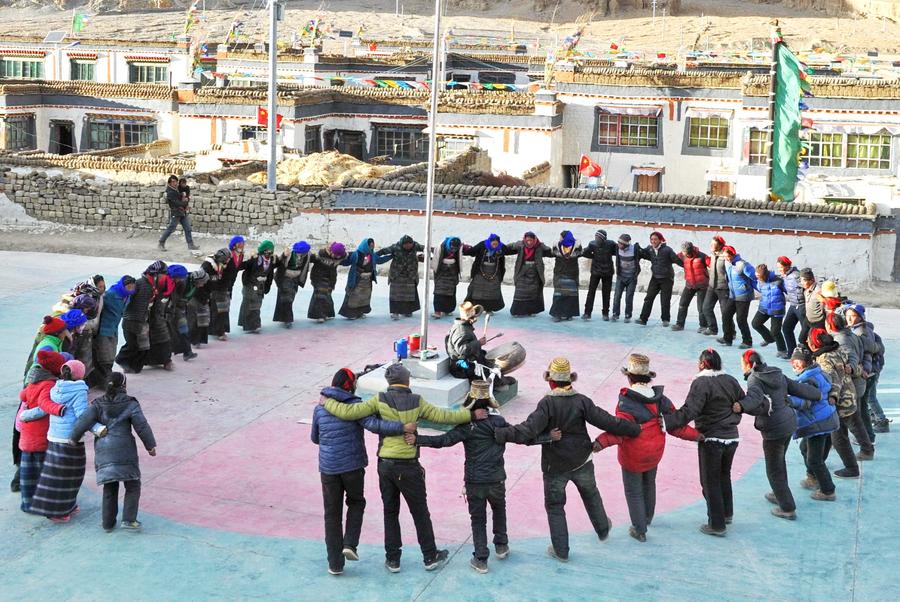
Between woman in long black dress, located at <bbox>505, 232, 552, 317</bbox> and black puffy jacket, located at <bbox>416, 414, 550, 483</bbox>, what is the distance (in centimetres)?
971

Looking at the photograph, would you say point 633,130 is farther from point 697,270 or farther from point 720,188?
point 697,270

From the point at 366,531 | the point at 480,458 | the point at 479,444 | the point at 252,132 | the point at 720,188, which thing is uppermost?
the point at 252,132

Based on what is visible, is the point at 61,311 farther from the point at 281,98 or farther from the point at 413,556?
the point at 281,98

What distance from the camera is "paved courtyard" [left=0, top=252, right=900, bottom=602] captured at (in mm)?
10359

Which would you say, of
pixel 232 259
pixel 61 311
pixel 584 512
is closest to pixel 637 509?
pixel 584 512

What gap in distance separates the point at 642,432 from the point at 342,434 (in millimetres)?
2589

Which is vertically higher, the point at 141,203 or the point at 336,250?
the point at 141,203

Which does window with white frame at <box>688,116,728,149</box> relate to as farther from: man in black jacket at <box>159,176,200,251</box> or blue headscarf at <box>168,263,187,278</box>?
blue headscarf at <box>168,263,187,278</box>

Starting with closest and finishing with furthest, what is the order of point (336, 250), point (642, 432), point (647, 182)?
point (642, 432), point (336, 250), point (647, 182)

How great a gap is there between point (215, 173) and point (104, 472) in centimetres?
1945

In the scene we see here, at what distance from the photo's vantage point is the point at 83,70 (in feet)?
198

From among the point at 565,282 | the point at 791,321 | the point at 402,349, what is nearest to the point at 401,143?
the point at 565,282

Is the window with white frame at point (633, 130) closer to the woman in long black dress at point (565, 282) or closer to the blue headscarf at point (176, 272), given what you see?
the woman in long black dress at point (565, 282)

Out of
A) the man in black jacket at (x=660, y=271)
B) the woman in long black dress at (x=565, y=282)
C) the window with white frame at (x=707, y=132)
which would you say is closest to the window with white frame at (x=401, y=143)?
the window with white frame at (x=707, y=132)
